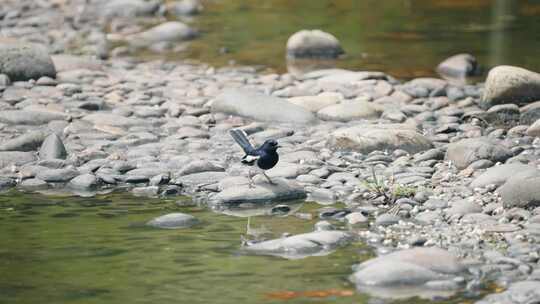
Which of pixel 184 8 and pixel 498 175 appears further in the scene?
pixel 184 8

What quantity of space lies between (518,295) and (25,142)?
208 inches

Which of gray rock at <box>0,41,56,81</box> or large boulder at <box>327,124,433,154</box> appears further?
gray rock at <box>0,41,56,81</box>

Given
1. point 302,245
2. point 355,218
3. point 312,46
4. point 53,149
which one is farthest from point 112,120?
A: point 312,46

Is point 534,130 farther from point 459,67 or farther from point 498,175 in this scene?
point 459,67

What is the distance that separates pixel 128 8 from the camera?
20.6m

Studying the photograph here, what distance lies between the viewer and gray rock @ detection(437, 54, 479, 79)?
1416 centimetres

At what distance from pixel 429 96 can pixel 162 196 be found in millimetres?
4739

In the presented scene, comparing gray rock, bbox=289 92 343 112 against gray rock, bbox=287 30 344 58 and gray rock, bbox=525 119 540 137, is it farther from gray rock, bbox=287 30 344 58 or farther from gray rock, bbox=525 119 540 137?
gray rock, bbox=287 30 344 58

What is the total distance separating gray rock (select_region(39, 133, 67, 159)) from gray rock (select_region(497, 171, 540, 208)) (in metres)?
3.94

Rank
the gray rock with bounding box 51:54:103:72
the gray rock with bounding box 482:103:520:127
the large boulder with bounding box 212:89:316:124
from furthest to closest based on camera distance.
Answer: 1. the gray rock with bounding box 51:54:103:72
2. the large boulder with bounding box 212:89:316:124
3. the gray rock with bounding box 482:103:520:127

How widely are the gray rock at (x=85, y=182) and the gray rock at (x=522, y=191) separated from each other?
326 centimetres

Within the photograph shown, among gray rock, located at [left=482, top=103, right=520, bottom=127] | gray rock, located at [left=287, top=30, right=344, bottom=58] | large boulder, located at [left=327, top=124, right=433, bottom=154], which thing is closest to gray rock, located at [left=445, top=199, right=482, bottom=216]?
large boulder, located at [left=327, top=124, right=433, bottom=154]

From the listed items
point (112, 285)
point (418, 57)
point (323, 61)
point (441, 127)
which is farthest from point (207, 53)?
point (112, 285)

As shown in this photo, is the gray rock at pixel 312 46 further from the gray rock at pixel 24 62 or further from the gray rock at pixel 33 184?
the gray rock at pixel 33 184
